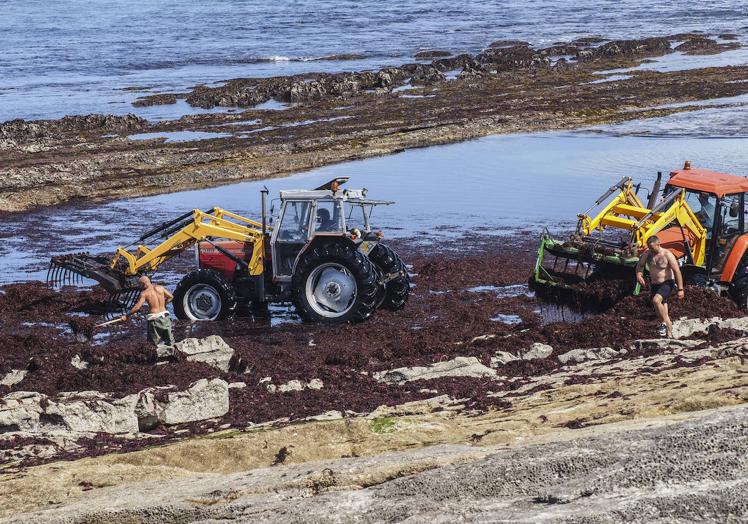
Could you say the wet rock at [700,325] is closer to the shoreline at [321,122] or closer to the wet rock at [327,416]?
the wet rock at [327,416]

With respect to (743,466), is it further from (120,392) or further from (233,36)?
(233,36)

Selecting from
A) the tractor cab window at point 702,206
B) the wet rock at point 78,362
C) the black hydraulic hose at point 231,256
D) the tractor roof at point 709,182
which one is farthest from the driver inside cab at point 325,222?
the tractor cab window at point 702,206

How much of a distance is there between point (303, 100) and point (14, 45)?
→ 158 ft

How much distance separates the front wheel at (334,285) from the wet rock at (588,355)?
3751 millimetres

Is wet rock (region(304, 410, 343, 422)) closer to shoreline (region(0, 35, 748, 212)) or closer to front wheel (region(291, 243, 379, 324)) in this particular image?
front wheel (region(291, 243, 379, 324))

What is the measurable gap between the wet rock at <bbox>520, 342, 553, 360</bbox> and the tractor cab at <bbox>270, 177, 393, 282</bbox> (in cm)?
357

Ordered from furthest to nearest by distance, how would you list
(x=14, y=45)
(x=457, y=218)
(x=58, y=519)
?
(x=14, y=45)
(x=457, y=218)
(x=58, y=519)

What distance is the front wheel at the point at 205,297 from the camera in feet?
56.2

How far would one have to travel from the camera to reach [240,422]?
39.4ft

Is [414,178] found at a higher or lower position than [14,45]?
lower

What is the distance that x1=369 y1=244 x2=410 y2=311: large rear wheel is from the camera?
17.3 m

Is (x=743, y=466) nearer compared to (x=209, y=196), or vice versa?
(x=743, y=466)

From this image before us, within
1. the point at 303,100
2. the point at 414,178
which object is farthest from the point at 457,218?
the point at 303,100

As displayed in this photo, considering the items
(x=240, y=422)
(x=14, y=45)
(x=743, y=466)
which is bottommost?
(x=240, y=422)
